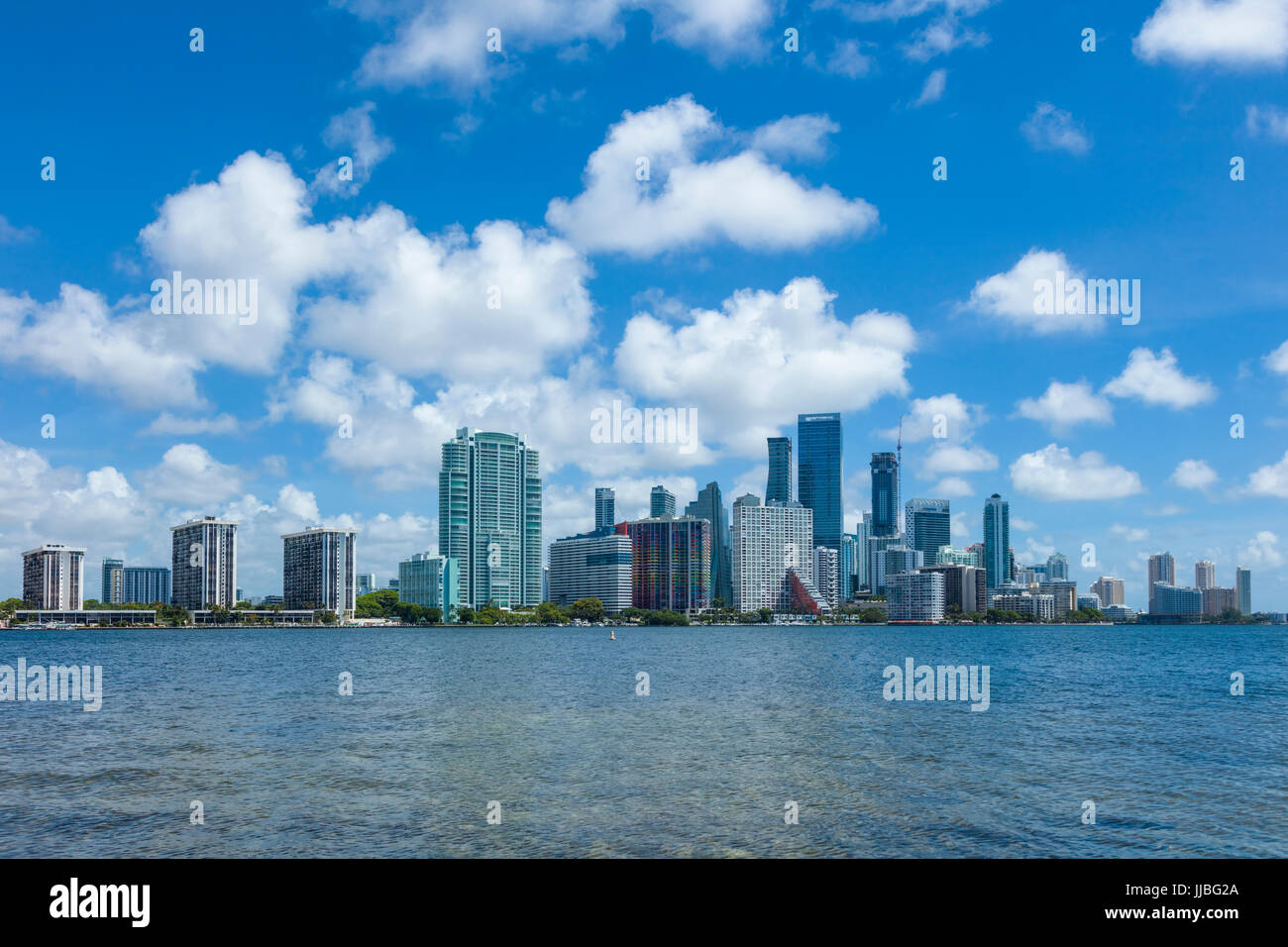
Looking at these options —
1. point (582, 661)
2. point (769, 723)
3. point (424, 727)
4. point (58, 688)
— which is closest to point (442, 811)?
point (424, 727)

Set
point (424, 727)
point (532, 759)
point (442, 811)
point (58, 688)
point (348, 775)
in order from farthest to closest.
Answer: point (58, 688) < point (424, 727) < point (532, 759) < point (348, 775) < point (442, 811)
